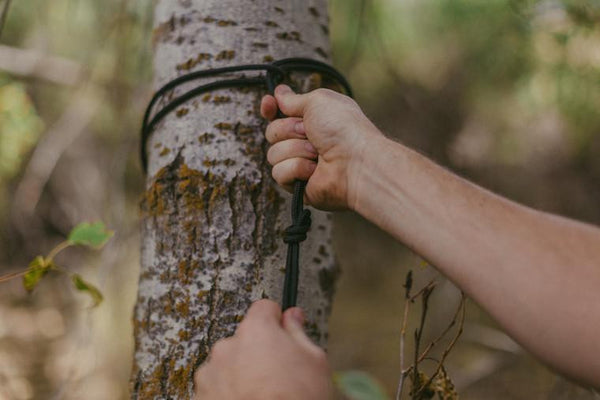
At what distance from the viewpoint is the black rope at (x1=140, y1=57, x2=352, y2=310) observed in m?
0.73

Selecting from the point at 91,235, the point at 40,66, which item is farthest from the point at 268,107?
the point at 40,66

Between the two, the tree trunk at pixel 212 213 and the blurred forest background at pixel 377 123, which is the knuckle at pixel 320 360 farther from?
the blurred forest background at pixel 377 123

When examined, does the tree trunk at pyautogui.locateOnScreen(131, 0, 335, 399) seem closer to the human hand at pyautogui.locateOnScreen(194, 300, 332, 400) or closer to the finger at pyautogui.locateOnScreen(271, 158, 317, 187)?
the finger at pyautogui.locateOnScreen(271, 158, 317, 187)

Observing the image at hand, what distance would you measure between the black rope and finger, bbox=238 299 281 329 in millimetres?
75

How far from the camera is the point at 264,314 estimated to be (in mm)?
607

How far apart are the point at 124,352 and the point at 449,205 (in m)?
3.33

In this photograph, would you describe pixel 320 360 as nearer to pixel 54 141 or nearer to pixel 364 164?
pixel 364 164

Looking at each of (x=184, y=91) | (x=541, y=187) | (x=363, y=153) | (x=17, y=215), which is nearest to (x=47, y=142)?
(x=17, y=215)

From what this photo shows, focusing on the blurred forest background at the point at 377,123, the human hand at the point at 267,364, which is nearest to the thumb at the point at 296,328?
the human hand at the point at 267,364

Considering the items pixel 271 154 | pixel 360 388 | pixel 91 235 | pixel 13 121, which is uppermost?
pixel 271 154

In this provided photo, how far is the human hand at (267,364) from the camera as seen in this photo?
1.75 ft

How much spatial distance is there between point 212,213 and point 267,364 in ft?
1.05

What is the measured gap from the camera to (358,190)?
741mm

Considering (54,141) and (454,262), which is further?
(54,141)
